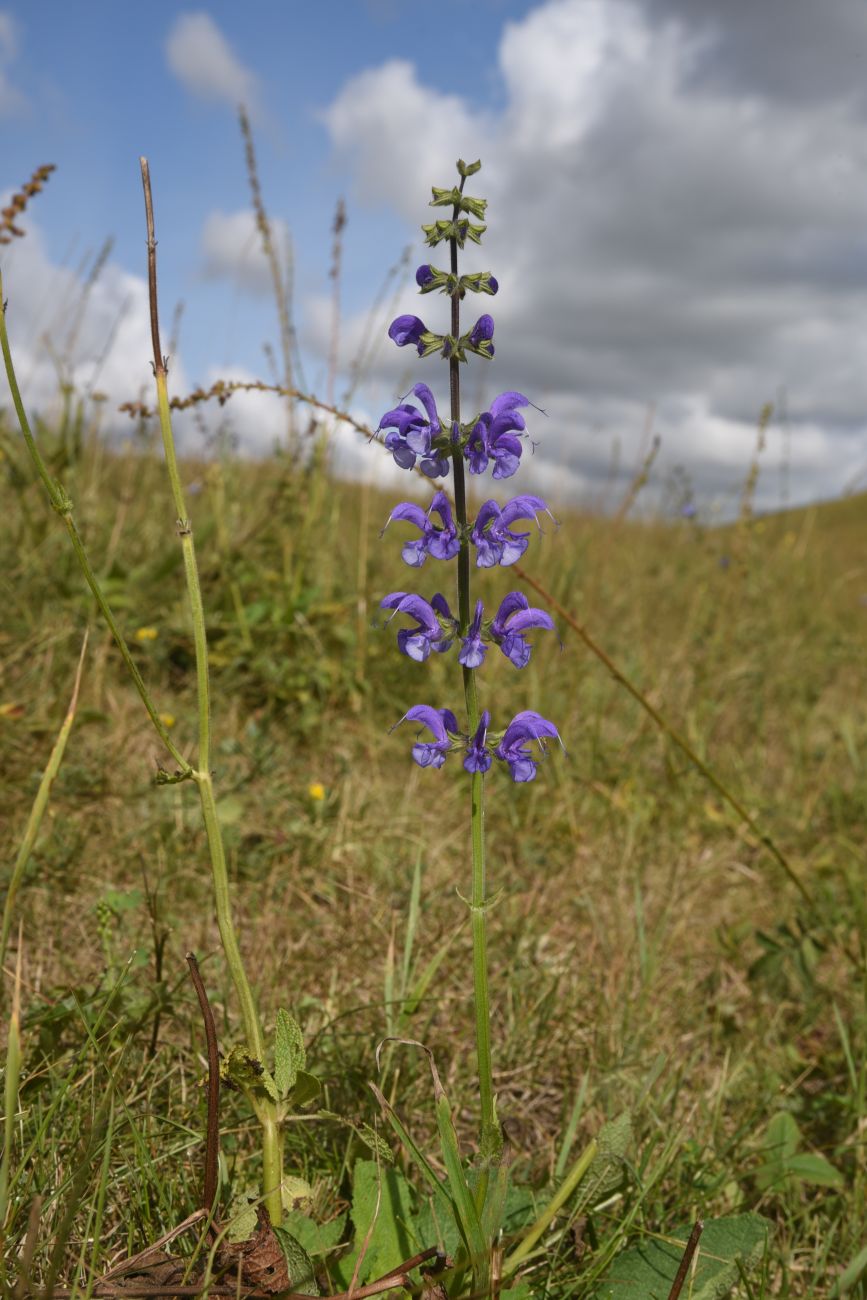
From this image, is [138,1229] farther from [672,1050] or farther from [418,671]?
[418,671]

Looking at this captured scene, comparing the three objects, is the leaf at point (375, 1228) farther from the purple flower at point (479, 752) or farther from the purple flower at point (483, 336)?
the purple flower at point (483, 336)

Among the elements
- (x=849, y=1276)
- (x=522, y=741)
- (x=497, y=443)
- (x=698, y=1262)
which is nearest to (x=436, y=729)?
(x=522, y=741)

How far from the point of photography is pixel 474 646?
53.5 inches

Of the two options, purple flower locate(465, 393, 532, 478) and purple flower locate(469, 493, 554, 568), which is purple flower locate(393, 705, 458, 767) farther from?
purple flower locate(465, 393, 532, 478)

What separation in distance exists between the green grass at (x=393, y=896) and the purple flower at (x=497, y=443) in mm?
633

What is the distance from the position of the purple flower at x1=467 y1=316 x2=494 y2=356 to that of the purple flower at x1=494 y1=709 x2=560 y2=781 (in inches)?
21.8

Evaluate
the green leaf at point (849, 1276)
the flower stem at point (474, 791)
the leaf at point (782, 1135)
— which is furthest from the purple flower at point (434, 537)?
the leaf at point (782, 1135)

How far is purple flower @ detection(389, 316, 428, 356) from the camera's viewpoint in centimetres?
138

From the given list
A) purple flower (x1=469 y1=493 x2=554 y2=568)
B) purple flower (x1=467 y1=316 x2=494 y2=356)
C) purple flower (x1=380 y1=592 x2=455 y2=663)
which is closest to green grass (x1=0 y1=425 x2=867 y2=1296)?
purple flower (x1=380 y1=592 x2=455 y2=663)

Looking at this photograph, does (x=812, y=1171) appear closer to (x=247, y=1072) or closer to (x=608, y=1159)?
(x=608, y=1159)

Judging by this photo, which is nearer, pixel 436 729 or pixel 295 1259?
pixel 295 1259

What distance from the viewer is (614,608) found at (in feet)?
19.5

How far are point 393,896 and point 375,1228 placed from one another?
131 cm

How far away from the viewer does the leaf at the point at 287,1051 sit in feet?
4.48
